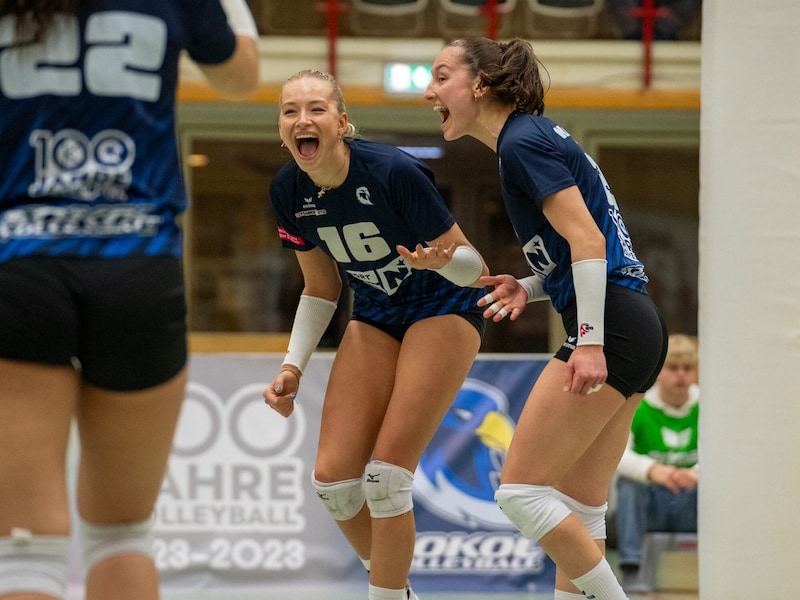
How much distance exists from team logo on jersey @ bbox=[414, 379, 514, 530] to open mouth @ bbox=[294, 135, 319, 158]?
2.36 m

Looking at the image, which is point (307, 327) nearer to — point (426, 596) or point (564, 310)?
point (564, 310)

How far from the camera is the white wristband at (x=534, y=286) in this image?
321 centimetres

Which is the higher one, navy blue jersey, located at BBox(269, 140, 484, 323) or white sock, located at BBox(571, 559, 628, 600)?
navy blue jersey, located at BBox(269, 140, 484, 323)

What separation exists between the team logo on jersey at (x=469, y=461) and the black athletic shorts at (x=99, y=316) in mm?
3530

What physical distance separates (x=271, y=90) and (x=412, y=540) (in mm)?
5177

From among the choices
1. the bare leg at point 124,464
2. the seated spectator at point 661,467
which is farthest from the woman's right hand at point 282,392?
the seated spectator at point 661,467

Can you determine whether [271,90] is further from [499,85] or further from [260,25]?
[499,85]

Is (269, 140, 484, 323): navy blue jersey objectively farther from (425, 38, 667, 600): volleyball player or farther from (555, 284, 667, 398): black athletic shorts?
(555, 284, 667, 398): black athletic shorts

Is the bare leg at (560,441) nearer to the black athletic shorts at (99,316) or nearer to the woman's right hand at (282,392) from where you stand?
the woman's right hand at (282,392)

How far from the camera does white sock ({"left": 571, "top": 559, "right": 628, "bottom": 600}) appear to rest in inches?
117

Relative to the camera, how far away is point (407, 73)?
8055 millimetres

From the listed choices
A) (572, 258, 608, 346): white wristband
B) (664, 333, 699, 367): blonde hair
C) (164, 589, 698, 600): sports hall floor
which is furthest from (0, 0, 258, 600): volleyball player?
(664, 333, 699, 367): blonde hair

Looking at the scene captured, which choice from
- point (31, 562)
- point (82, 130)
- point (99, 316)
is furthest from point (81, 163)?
point (31, 562)

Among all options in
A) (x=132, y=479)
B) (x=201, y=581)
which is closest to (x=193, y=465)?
(x=201, y=581)
